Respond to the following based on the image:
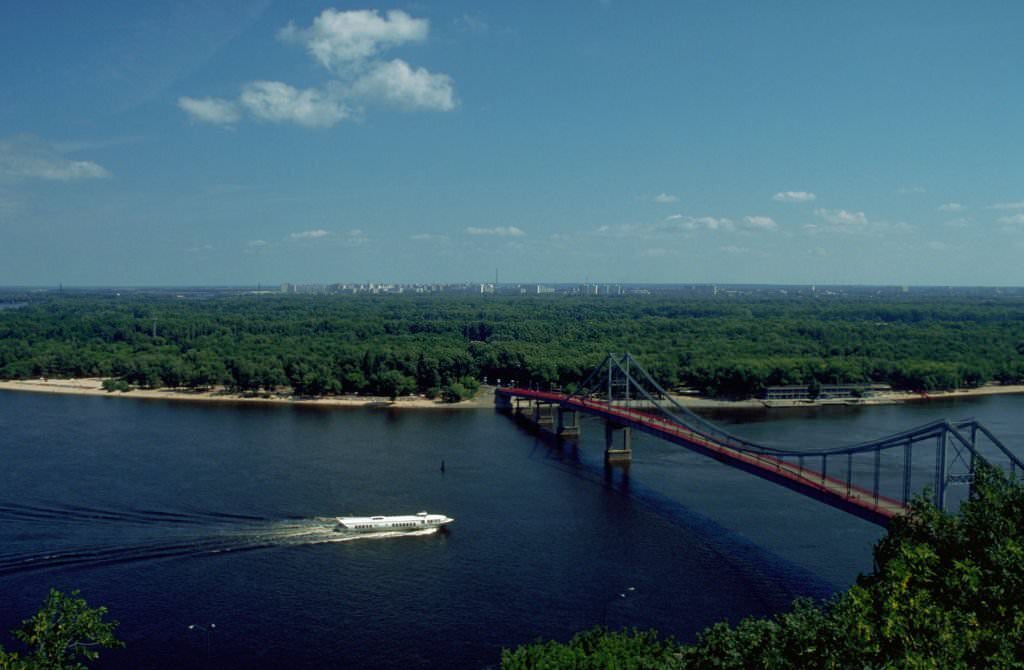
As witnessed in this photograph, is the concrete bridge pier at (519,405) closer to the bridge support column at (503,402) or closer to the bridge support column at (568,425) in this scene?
the bridge support column at (503,402)

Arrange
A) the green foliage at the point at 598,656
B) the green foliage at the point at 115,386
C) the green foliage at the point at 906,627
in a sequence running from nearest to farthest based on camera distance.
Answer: the green foliage at the point at 906,627 → the green foliage at the point at 598,656 → the green foliage at the point at 115,386

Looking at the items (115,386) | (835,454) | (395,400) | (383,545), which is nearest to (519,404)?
(395,400)

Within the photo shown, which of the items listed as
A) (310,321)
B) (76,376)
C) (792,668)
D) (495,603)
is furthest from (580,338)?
(792,668)

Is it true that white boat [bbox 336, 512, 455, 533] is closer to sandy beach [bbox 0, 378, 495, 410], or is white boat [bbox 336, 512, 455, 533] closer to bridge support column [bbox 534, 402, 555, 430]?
bridge support column [bbox 534, 402, 555, 430]

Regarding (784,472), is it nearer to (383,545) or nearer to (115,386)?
(383,545)

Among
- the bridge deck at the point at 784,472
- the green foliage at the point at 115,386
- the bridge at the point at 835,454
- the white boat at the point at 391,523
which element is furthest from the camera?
the green foliage at the point at 115,386

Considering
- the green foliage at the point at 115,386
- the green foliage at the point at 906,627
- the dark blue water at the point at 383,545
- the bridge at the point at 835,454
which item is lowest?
the dark blue water at the point at 383,545

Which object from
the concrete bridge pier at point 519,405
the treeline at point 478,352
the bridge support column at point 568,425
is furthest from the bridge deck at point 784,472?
the treeline at point 478,352

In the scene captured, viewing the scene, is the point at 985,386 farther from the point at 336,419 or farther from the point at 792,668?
the point at 792,668
